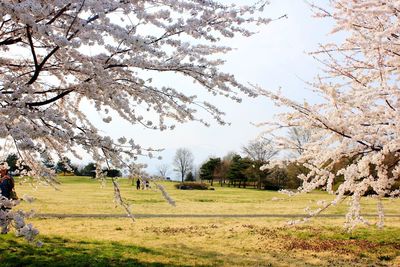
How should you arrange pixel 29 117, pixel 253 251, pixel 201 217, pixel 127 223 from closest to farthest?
pixel 29 117 → pixel 253 251 → pixel 127 223 → pixel 201 217

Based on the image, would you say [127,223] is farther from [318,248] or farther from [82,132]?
[82,132]

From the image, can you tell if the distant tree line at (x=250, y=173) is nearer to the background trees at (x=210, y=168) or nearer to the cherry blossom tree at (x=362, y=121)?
the background trees at (x=210, y=168)

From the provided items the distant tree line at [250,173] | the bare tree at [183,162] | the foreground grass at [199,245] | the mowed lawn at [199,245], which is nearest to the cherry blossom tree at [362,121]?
the mowed lawn at [199,245]

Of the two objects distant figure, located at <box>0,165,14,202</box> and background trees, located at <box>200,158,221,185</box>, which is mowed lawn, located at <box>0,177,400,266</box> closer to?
distant figure, located at <box>0,165,14,202</box>

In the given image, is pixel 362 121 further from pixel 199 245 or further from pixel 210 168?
pixel 210 168

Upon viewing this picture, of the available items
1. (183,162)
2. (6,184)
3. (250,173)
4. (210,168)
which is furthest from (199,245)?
(183,162)

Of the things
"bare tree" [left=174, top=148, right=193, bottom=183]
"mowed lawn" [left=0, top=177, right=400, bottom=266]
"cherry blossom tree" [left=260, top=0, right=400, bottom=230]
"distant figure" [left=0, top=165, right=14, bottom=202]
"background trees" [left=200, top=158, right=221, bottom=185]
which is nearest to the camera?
"cherry blossom tree" [left=260, top=0, right=400, bottom=230]

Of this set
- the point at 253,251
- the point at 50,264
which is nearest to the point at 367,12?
the point at 253,251

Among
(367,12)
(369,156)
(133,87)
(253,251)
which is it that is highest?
(367,12)

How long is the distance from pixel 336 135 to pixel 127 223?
1072 centimetres

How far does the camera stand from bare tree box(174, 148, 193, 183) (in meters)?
125

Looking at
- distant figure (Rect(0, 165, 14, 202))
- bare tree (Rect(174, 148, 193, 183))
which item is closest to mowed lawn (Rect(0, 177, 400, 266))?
distant figure (Rect(0, 165, 14, 202))

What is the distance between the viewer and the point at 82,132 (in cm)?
516

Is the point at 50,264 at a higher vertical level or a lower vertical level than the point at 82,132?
lower
